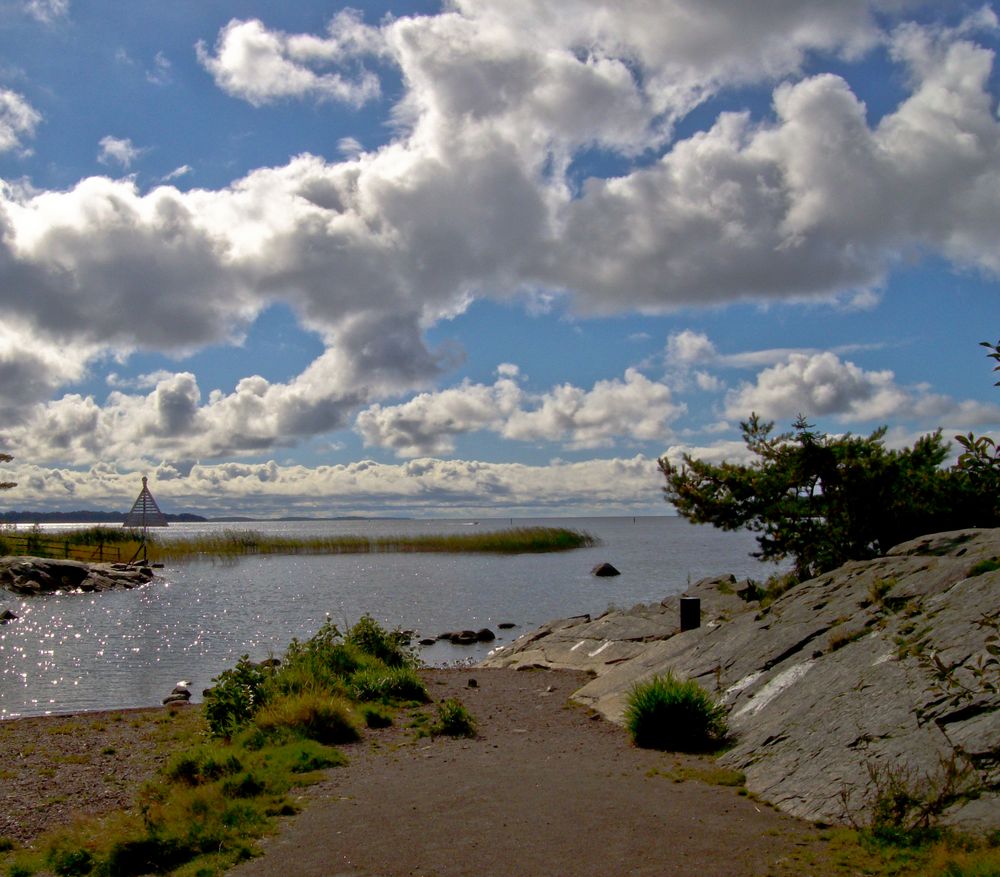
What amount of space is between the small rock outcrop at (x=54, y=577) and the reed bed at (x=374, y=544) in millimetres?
17787

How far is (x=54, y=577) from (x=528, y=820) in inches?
1763

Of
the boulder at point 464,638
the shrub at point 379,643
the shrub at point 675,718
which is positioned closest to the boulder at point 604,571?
the boulder at point 464,638

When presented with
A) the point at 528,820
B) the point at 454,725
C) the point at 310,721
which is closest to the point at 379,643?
the point at 454,725

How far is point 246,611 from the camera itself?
36656 mm

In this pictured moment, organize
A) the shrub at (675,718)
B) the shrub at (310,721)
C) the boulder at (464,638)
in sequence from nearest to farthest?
the shrub at (675,718) → the shrub at (310,721) → the boulder at (464,638)

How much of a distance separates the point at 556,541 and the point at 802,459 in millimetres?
61759

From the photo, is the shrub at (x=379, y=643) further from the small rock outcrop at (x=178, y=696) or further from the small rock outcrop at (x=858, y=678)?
the small rock outcrop at (x=858, y=678)

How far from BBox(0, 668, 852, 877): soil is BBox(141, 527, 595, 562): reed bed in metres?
58.4

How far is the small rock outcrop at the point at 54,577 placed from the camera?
43.5 meters

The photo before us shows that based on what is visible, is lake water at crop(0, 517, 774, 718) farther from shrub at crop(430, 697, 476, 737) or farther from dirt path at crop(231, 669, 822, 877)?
dirt path at crop(231, 669, 822, 877)

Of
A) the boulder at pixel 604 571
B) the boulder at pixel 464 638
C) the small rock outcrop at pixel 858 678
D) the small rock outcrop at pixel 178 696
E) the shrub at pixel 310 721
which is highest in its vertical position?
the small rock outcrop at pixel 858 678

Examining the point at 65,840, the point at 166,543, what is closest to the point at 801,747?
the point at 65,840

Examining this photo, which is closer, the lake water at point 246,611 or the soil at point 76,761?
the soil at point 76,761

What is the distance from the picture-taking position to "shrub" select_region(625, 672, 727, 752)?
10273 mm
